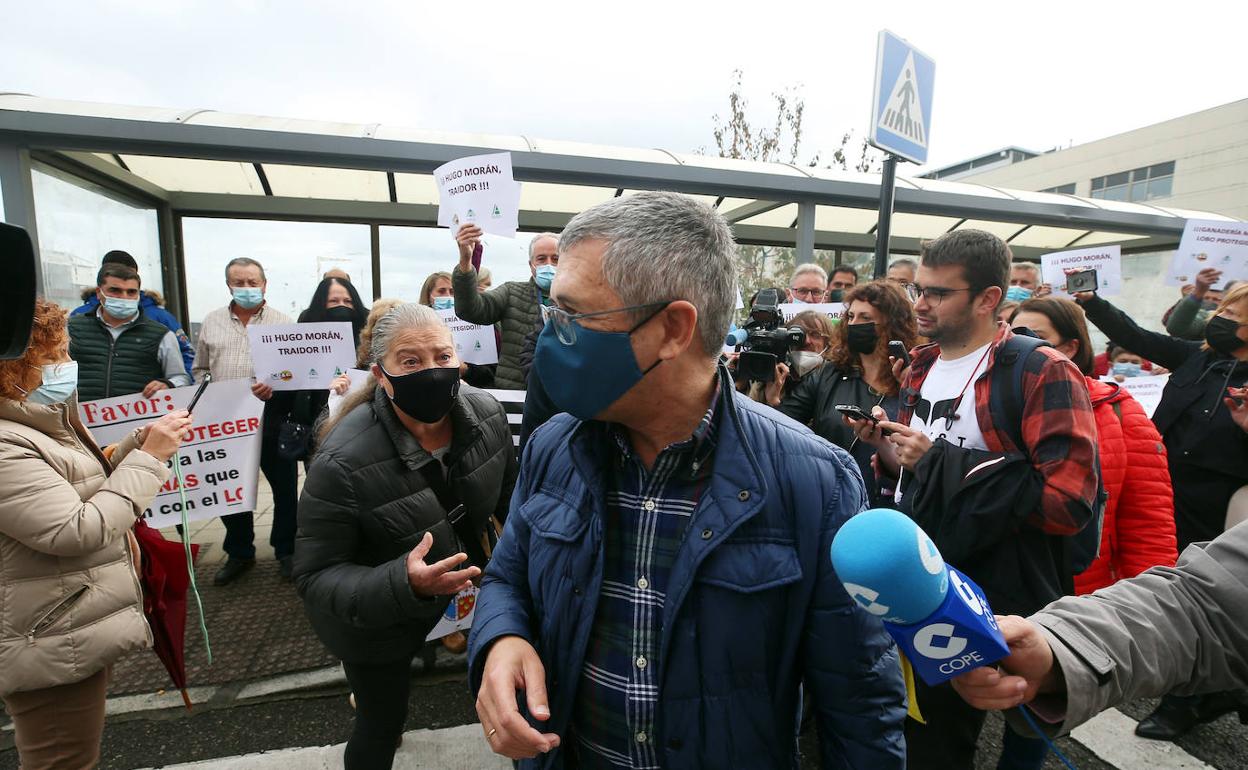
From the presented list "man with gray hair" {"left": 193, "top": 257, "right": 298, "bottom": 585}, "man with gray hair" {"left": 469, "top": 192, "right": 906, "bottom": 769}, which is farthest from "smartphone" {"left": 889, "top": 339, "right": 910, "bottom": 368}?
"man with gray hair" {"left": 193, "top": 257, "right": 298, "bottom": 585}

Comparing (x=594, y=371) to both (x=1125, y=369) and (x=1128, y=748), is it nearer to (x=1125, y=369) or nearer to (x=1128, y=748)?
(x=1128, y=748)

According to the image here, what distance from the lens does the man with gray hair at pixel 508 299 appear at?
415 cm

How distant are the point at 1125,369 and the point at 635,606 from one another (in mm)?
5692

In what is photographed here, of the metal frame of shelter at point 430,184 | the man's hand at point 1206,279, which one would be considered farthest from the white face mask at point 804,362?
the man's hand at point 1206,279

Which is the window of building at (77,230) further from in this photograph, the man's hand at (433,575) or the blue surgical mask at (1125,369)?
the blue surgical mask at (1125,369)

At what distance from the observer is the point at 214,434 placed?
12.9 feet

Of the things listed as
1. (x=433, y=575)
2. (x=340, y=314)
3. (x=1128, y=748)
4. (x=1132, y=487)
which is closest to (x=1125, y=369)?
(x=1132, y=487)

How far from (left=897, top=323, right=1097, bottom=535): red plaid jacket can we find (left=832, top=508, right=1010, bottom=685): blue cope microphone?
4.10 ft

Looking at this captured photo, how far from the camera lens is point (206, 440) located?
3.91 meters

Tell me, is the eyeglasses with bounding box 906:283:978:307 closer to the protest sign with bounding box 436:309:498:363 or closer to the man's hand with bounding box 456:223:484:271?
the man's hand with bounding box 456:223:484:271

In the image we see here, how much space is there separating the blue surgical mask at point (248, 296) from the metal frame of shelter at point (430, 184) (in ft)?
6.76

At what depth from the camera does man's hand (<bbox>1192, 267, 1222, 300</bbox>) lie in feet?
16.8

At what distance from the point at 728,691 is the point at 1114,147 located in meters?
53.5

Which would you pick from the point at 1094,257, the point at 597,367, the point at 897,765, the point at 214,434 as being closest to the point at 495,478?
the point at 597,367
